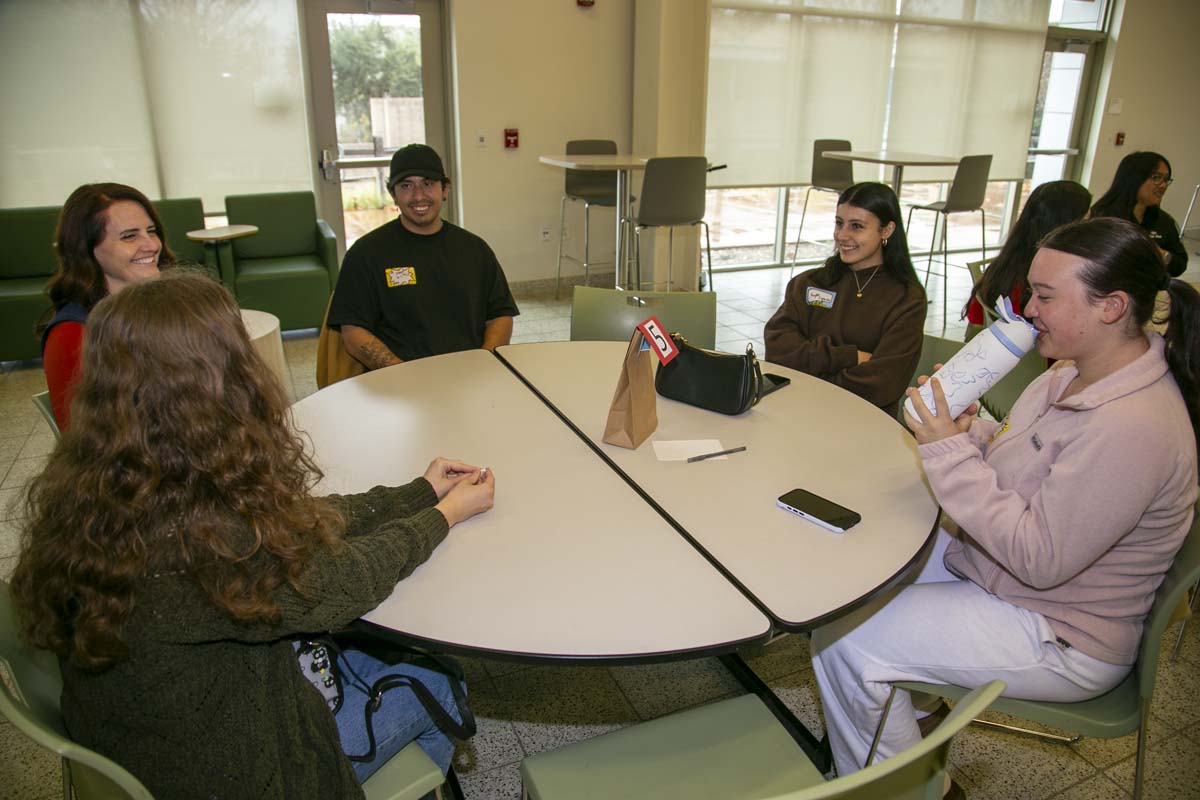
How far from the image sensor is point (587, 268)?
6332 millimetres

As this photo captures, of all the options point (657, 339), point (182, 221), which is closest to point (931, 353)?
point (657, 339)

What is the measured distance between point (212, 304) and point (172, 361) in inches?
4.0

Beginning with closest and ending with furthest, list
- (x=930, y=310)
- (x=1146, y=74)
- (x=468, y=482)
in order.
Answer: (x=468, y=482)
(x=930, y=310)
(x=1146, y=74)

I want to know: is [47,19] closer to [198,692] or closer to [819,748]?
[198,692]

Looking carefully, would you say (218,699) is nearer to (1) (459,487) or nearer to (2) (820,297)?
(1) (459,487)

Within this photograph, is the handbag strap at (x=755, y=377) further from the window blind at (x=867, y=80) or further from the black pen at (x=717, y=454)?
the window blind at (x=867, y=80)

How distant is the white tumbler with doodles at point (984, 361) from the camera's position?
148cm

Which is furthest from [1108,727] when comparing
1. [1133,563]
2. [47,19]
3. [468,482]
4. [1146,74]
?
[1146,74]

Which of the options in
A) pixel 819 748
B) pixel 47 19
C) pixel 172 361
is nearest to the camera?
pixel 172 361

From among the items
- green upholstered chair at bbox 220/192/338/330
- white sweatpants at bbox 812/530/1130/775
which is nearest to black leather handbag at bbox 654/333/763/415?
white sweatpants at bbox 812/530/1130/775

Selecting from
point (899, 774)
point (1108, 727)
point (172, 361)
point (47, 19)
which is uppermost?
point (47, 19)

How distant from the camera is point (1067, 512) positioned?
1349 millimetres

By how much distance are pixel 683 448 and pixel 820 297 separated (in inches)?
44.2

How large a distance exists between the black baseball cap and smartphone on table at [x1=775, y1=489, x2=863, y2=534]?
182cm
